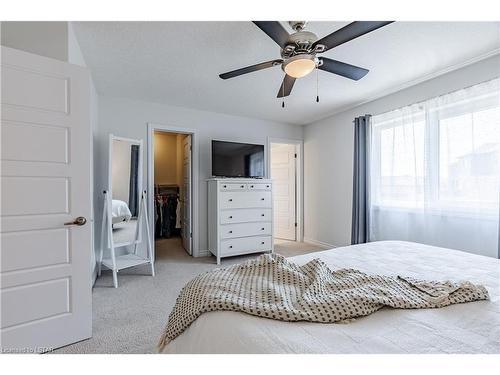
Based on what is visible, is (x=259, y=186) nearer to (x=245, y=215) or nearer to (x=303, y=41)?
(x=245, y=215)

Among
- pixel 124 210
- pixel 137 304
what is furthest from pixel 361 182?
pixel 124 210

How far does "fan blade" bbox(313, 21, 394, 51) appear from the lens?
53.8 inches

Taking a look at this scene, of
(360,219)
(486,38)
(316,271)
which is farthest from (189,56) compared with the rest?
(360,219)

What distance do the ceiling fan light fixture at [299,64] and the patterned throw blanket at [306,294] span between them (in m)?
1.33

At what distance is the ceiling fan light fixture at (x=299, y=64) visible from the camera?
163 cm

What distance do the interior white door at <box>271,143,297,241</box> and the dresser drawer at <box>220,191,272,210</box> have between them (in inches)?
45.3

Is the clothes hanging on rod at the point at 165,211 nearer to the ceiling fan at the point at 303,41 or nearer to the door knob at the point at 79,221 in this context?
the door knob at the point at 79,221

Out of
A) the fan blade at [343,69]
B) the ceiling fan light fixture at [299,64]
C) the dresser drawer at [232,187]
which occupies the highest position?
the fan blade at [343,69]

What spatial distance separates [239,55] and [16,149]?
1.86 metres

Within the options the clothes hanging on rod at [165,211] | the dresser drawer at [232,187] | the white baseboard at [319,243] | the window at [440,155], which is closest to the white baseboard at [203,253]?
the dresser drawer at [232,187]

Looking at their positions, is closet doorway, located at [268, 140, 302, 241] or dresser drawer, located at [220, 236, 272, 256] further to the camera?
closet doorway, located at [268, 140, 302, 241]

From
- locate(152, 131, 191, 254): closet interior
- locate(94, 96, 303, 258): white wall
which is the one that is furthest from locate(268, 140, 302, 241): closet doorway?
locate(152, 131, 191, 254): closet interior

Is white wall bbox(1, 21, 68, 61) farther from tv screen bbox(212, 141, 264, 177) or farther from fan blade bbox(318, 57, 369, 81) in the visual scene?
tv screen bbox(212, 141, 264, 177)

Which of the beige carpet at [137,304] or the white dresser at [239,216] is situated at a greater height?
the white dresser at [239,216]
